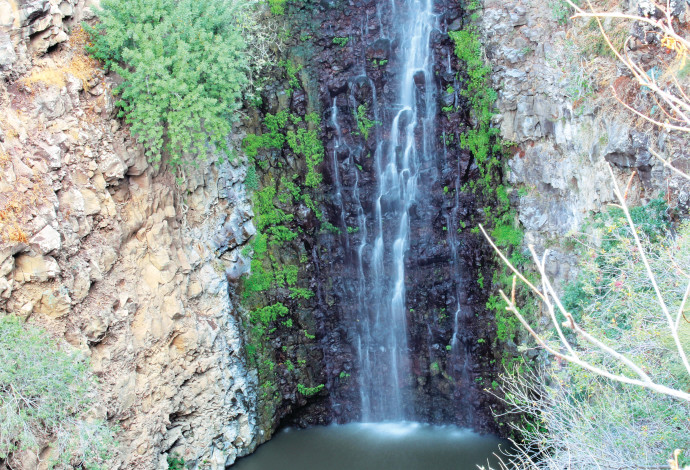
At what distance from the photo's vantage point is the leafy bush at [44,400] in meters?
7.77

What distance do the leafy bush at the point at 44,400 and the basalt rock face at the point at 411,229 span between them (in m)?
6.43

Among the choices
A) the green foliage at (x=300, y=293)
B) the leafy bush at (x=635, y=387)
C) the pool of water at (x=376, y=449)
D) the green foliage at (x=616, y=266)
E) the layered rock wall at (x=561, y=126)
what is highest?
the layered rock wall at (x=561, y=126)

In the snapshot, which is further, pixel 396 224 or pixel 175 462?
pixel 396 224

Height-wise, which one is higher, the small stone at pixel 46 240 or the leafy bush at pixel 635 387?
the small stone at pixel 46 240

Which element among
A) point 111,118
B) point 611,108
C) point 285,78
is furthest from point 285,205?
point 611,108

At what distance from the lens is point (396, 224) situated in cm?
1391

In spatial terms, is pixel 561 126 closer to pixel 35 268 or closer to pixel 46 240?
pixel 46 240

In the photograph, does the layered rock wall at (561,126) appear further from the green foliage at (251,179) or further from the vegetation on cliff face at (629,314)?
the green foliage at (251,179)

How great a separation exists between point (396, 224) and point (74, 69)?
807 centimetres

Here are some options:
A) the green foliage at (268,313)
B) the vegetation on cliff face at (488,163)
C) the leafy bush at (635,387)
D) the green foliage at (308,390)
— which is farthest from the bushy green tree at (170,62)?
the leafy bush at (635,387)

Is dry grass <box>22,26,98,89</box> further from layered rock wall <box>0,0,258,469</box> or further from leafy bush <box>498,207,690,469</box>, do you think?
leafy bush <box>498,207,690,469</box>

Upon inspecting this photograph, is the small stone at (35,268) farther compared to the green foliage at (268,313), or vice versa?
the green foliage at (268,313)

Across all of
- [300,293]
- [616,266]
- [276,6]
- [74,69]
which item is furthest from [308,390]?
[276,6]

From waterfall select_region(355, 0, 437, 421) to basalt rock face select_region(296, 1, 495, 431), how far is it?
10 centimetres
